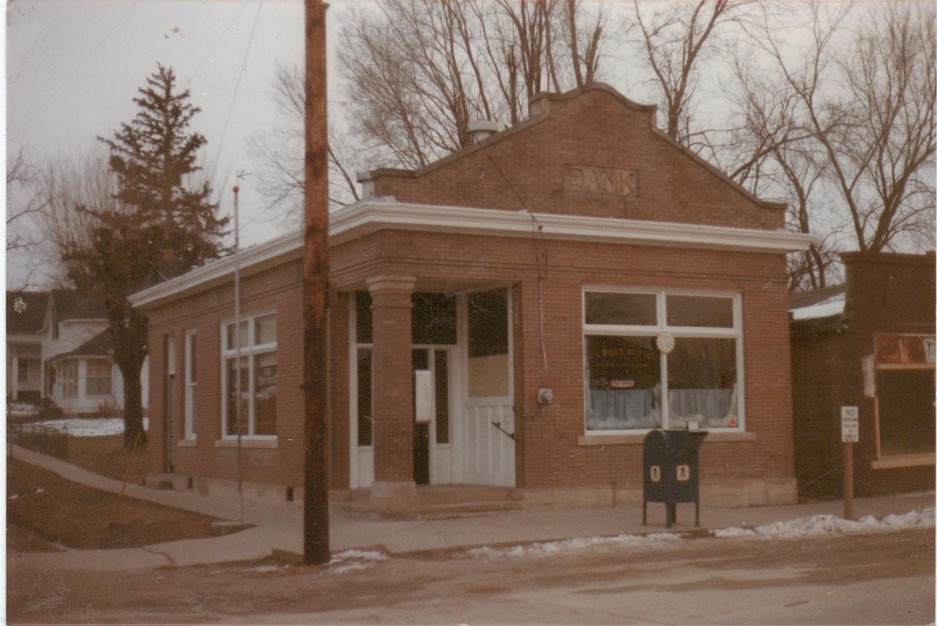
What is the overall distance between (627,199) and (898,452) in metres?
6.56

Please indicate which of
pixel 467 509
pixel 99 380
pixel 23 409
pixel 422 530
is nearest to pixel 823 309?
pixel 467 509

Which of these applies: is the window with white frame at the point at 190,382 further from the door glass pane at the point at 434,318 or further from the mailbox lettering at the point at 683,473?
the mailbox lettering at the point at 683,473

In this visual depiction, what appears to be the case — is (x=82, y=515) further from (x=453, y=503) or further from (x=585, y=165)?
(x=585, y=165)

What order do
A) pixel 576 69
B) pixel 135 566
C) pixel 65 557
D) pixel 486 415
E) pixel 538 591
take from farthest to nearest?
pixel 576 69 → pixel 486 415 → pixel 65 557 → pixel 135 566 → pixel 538 591

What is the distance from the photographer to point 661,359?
1778 centimetres

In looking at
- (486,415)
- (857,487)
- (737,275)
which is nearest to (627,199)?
(737,275)

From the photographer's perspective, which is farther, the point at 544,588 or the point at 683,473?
the point at 683,473

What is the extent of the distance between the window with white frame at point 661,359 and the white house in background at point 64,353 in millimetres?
8340

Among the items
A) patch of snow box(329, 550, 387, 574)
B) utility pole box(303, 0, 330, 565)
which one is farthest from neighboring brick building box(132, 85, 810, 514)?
utility pole box(303, 0, 330, 565)

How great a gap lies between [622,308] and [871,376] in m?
4.59

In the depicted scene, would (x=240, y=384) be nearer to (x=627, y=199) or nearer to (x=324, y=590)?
(x=627, y=199)

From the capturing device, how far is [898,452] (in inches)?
760

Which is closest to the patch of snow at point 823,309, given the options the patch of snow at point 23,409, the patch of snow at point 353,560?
the patch of snow at point 353,560

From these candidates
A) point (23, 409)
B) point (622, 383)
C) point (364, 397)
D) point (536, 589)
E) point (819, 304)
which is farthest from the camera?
point (819, 304)
